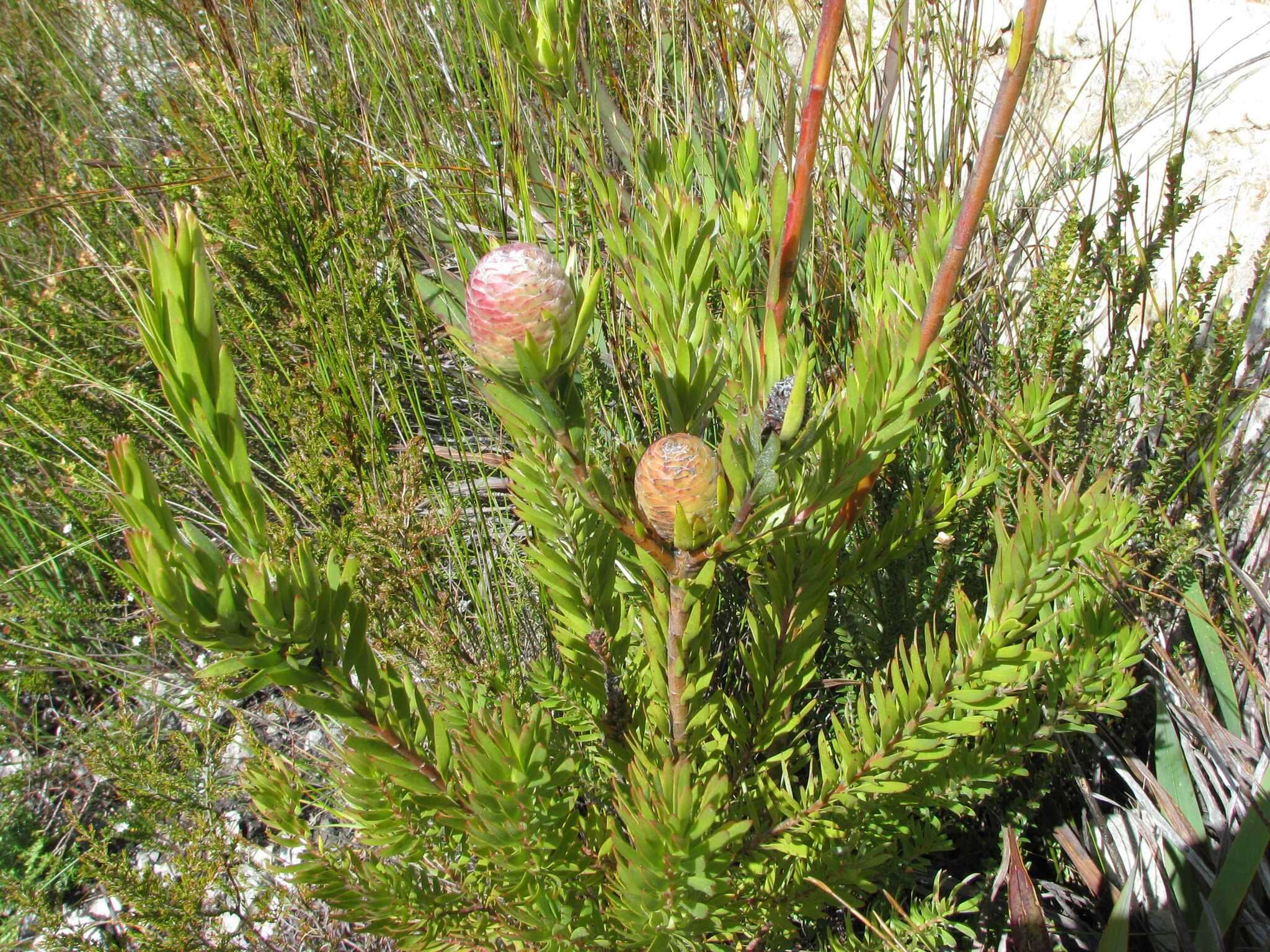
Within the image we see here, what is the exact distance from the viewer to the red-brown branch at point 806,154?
29.4 inches

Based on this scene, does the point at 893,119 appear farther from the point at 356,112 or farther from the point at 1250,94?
the point at 356,112

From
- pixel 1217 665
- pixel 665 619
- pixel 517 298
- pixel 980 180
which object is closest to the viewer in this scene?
pixel 517 298

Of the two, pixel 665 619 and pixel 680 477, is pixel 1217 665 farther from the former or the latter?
pixel 680 477

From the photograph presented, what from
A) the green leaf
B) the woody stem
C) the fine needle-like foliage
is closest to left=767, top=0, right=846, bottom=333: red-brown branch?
the fine needle-like foliage

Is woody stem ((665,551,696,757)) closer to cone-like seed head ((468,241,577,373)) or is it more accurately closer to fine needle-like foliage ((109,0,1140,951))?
fine needle-like foliage ((109,0,1140,951))

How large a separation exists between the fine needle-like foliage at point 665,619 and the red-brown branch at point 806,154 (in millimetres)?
14

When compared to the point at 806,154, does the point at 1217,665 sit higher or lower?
lower

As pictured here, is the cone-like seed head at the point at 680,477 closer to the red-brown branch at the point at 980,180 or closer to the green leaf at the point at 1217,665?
the red-brown branch at the point at 980,180

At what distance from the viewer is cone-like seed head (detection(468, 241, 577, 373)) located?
555 millimetres

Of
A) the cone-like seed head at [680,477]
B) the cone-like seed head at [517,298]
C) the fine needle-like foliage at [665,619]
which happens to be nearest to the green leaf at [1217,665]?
the fine needle-like foliage at [665,619]

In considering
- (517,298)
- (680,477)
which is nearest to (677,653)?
(680,477)

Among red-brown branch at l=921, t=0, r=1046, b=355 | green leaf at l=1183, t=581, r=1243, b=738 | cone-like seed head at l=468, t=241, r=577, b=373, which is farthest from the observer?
green leaf at l=1183, t=581, r=1243, b=738

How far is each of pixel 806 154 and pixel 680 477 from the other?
41 cm

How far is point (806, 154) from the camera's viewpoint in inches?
32.1
